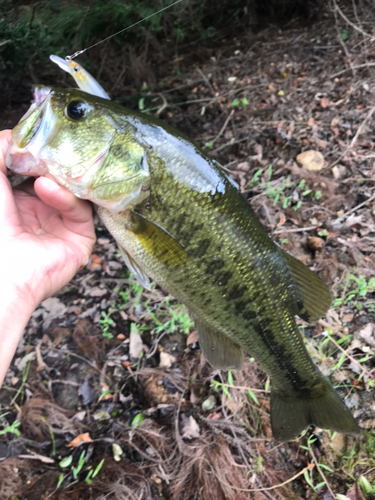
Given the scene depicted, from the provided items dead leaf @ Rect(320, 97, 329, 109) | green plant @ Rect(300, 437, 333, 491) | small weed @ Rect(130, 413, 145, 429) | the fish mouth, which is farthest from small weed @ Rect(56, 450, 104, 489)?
dead leaf @ Rect(320, 97, 329, 109)

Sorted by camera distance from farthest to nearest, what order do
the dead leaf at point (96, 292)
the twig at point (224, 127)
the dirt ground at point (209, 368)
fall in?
the twig at point (224, 127)
the dead leaf at point (96, 292)
the dirt ground at point (209, 368)

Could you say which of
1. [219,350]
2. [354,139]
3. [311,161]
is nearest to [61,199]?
[219,350]

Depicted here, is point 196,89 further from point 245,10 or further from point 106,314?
point 106,314

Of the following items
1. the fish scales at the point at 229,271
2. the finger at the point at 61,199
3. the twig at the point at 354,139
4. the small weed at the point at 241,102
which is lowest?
the twig at the point at 354,139

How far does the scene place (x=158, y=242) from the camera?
5.50 ft

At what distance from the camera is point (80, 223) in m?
1.92

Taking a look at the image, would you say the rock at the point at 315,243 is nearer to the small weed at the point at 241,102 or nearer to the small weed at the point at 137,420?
the small weed at the point at 137,420

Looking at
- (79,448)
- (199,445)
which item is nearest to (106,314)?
(79,448)

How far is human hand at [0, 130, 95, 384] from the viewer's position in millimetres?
1615

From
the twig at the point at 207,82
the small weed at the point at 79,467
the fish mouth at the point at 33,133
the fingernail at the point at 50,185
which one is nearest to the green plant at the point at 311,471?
→ the small weed at the point at 79,467

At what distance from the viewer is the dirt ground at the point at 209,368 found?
235cm

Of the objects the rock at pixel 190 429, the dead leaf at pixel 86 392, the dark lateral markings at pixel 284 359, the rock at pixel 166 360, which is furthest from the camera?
the rock at pixel 166 360

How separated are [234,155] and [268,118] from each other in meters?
0.78

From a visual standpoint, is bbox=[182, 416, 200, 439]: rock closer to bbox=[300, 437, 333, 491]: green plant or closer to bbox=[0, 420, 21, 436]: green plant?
bbox=[300, 437, 333, 491]: green plant
